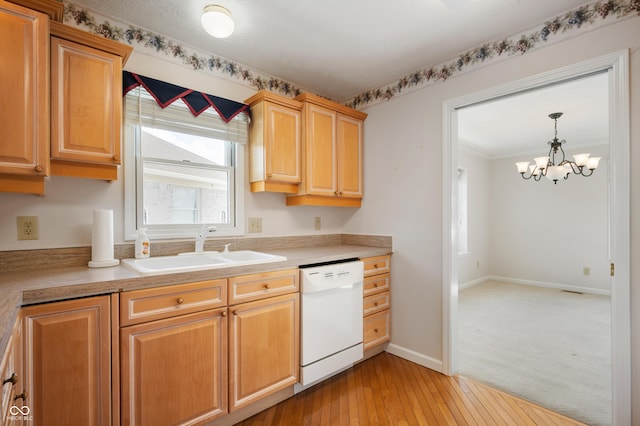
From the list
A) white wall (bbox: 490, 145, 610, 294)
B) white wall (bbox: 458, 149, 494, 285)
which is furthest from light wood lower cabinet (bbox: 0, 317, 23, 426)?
white wall (bbox: 490, 145, 610, 294)

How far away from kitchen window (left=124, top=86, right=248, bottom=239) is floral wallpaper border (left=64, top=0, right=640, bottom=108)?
13.8 inches

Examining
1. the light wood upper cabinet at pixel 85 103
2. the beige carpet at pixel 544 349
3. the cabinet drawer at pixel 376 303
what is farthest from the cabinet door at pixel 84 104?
the beige carpet at pixel 544 349

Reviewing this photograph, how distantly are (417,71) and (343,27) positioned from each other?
89 cm

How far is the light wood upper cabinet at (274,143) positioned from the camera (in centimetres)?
237

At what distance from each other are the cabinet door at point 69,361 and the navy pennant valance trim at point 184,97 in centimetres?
131

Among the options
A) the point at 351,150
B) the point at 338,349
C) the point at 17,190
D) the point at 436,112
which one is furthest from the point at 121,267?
the point at 436,112

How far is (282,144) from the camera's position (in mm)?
2451

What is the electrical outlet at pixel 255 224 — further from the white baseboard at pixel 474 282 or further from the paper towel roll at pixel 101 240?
the white baseboard at pixel 474 282

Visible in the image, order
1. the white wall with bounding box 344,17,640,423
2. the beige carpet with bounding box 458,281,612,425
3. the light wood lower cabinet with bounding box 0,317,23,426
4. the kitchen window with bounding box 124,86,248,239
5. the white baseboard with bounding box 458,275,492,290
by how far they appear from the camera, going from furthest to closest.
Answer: the white baseboard with bounding box 458,275,492,290 → the white wall with bounding box 344,17,640,423 → the beige carpet with bounding box 458,281,612,425 → the kitchen window with bounding box 124,86,248,239 → the light wood lower cabinet with bounding box 0,317,23,426

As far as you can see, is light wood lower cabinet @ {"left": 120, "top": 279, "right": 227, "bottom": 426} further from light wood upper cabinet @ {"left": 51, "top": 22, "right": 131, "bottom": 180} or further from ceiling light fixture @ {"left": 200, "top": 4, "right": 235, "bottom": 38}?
ceiling light fixture @ {"left": 200, "top": 4, "right": 235, "bottom": 38}

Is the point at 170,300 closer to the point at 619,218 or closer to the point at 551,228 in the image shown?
the point at 619,218

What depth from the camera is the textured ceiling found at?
178cm

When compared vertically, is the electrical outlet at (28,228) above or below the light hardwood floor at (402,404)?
above

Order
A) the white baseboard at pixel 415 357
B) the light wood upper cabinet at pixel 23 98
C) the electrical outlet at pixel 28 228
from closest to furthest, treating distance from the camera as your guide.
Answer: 1. the light wood upper cabinet at pixel 23 98
2. the electrical outlet at pixel 28 228
3. the white baseboard at pixel 415 357
